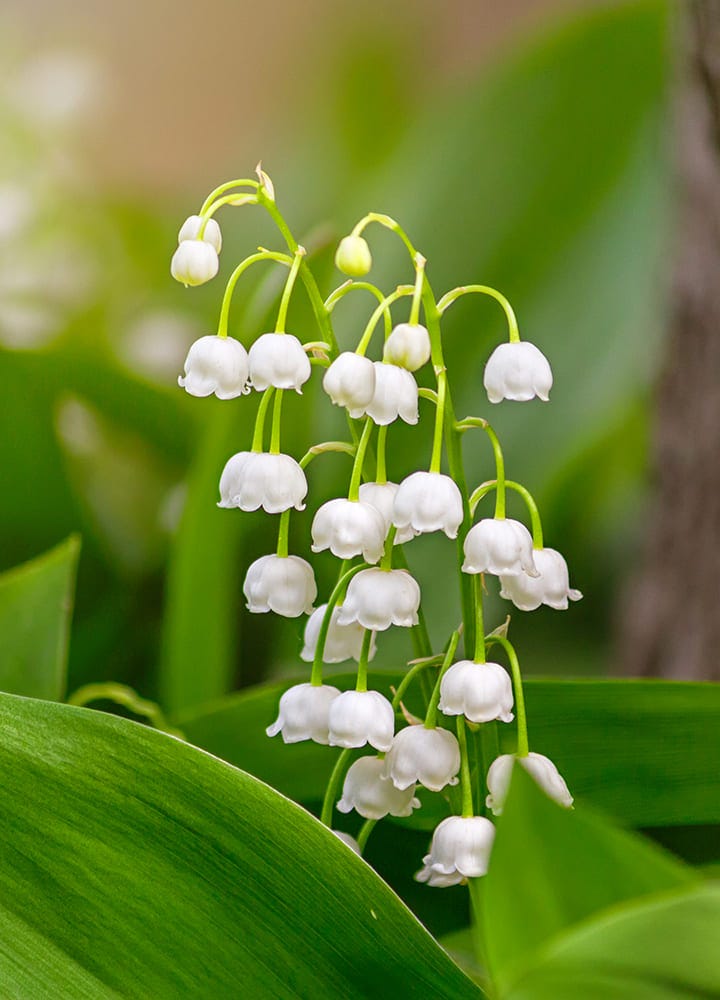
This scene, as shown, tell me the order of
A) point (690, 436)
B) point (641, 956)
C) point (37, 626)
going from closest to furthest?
point (641, 956) < point (37, 626) < point (690, 436)

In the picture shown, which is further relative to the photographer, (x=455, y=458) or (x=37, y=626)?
(x=37, y=626)

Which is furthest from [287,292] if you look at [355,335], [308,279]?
[355,335]

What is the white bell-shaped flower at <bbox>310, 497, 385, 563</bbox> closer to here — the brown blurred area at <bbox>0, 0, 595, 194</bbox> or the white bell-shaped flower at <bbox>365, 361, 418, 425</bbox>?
the white bell-shaped flower at <bbox>365, 361, 418, 425</bbox>

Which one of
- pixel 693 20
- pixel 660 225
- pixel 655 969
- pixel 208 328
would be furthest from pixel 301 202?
pixel 655 969

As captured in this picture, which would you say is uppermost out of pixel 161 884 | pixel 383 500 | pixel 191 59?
Result: pixel 191 59

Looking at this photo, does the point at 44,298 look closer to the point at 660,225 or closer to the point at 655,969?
the point at 660,225

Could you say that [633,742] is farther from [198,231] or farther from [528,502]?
[198,231]
